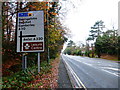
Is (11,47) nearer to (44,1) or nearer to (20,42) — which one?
(20,42)

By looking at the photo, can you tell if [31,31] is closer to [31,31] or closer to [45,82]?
[31,31]

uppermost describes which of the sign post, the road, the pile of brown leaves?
the sign post

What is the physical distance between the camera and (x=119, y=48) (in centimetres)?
3195

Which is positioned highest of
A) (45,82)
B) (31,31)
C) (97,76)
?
(31,31)

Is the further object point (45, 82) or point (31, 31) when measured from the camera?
point (45, 82)

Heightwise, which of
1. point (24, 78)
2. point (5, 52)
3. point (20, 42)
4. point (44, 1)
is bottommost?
point (24, 78)

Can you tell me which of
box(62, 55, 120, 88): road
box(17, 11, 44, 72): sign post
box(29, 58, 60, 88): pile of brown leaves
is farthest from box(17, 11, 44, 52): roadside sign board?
box(62, 55, 120, 88): road

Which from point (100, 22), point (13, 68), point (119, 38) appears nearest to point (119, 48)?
point (119, 38)

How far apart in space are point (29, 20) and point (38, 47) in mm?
1375

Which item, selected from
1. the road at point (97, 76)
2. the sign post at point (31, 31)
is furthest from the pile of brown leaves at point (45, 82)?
the road at point (97, 76)

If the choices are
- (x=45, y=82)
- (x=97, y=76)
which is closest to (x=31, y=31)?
(x=45, y=82)

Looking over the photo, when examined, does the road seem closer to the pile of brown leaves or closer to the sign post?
the pile of brown leaves

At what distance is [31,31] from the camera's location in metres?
5.29

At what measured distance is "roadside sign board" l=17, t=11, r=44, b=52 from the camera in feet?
17.4
